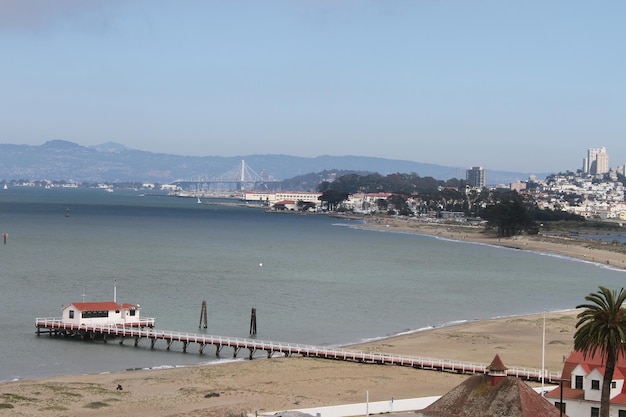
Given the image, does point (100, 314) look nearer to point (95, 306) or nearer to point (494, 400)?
point (95, 306)

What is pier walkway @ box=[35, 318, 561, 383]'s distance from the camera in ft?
143

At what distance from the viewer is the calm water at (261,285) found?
54094 millimetres

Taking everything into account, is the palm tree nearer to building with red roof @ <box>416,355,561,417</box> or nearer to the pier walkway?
building with red roof @ <box>416,355,561,417</box>

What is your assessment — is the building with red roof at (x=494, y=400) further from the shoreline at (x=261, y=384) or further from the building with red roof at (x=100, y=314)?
the building with red roof at (x=100, y=314)

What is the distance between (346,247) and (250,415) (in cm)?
10084

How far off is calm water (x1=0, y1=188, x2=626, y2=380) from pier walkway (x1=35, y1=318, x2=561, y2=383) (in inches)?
32.3

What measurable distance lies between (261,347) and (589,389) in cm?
2063

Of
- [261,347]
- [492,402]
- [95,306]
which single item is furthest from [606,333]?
[95,306]

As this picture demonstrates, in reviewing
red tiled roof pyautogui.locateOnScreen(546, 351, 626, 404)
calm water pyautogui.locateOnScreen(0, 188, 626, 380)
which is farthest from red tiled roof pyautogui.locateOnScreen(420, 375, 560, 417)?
calm water pyautogui.locateOnScreen(0, 188, 626, 380)

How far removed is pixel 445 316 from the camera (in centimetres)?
6656

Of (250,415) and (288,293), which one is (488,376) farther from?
(288,293)

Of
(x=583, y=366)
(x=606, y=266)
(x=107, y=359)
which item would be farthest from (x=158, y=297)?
(x=606, y=266)

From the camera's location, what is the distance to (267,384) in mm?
41094

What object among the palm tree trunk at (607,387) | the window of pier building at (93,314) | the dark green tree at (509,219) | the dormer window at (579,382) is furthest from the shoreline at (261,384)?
the dark green tree at (509,219)
